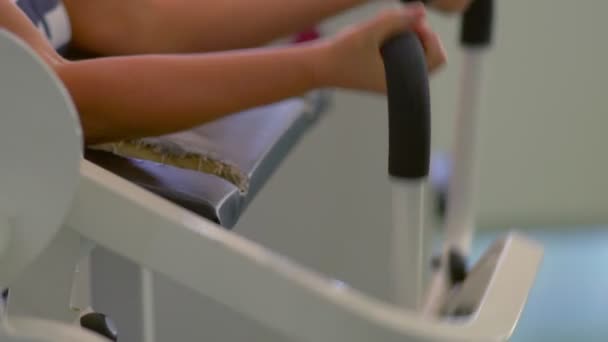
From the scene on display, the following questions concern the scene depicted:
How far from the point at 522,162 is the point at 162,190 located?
139cm

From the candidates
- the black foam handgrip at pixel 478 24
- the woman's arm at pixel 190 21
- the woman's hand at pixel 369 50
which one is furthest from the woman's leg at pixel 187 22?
the woman's hand at pixel 369 50

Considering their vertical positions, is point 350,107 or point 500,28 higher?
point 350,107

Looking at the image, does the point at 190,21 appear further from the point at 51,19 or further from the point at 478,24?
the point at 478,24

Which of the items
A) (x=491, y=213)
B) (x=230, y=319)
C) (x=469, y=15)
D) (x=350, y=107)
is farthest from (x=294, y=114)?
(x=491, y=213)

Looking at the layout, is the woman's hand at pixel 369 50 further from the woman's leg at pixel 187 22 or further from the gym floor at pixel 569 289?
the gym floor at pixel 569 289

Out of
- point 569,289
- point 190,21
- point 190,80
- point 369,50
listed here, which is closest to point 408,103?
point 369,50

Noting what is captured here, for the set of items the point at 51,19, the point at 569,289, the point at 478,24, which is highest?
the point at 51,19

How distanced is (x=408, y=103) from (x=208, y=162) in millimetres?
234

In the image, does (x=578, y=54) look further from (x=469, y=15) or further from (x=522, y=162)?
(x=469, y=15)

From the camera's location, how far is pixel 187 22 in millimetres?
848

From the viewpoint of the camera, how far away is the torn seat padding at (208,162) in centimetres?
63

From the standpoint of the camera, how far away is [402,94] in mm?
517

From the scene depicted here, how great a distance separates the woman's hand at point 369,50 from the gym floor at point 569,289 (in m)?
1.11

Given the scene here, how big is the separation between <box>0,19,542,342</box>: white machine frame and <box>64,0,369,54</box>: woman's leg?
0.33m
